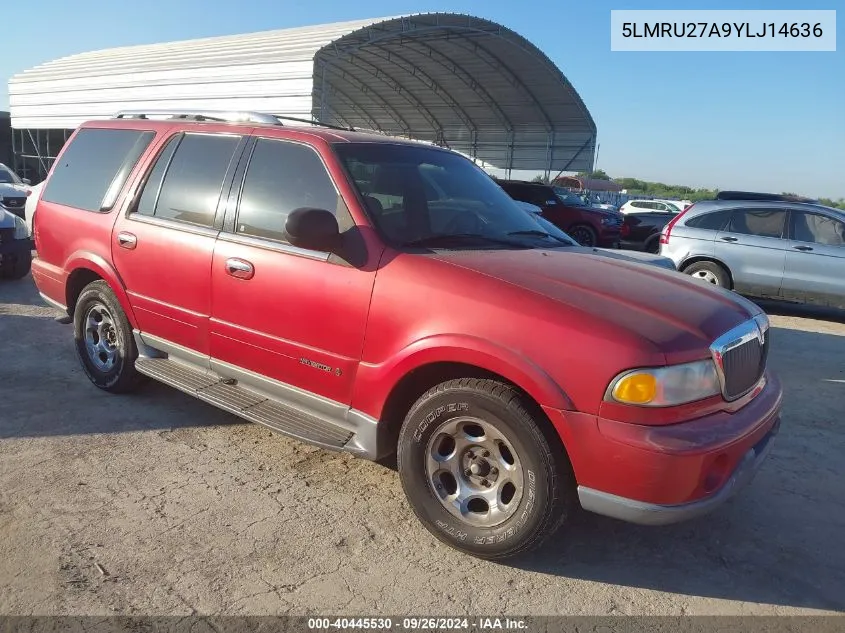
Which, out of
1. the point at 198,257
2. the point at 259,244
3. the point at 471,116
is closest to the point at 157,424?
the point at 198,257

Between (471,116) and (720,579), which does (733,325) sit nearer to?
(720,579)

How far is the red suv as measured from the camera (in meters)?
2.65

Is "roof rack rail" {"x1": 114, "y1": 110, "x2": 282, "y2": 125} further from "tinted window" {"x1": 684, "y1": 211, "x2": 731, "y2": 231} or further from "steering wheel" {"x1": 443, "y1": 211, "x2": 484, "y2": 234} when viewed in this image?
"tinted window" {"x1": 684, "y1": 211, "x2": 731, "y2": 231}

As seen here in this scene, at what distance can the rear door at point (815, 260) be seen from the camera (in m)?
9.04

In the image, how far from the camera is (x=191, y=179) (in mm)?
4199

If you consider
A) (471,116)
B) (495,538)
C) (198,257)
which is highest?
(471,116)

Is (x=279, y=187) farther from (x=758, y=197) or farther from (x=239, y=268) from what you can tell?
(x=758, y=197)

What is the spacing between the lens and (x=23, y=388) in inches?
190

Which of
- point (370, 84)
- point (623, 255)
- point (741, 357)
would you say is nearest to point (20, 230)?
point (623, 255)

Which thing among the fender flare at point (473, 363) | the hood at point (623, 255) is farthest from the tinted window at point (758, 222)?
the fender flare at point (473, 363)

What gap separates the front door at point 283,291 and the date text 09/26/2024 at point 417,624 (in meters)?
1.11

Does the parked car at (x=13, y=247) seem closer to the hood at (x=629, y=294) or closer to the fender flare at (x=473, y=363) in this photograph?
the fender flare at (x=473, y=363)

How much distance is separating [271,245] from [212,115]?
4.89ft

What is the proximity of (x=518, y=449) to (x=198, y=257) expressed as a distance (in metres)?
2.28
